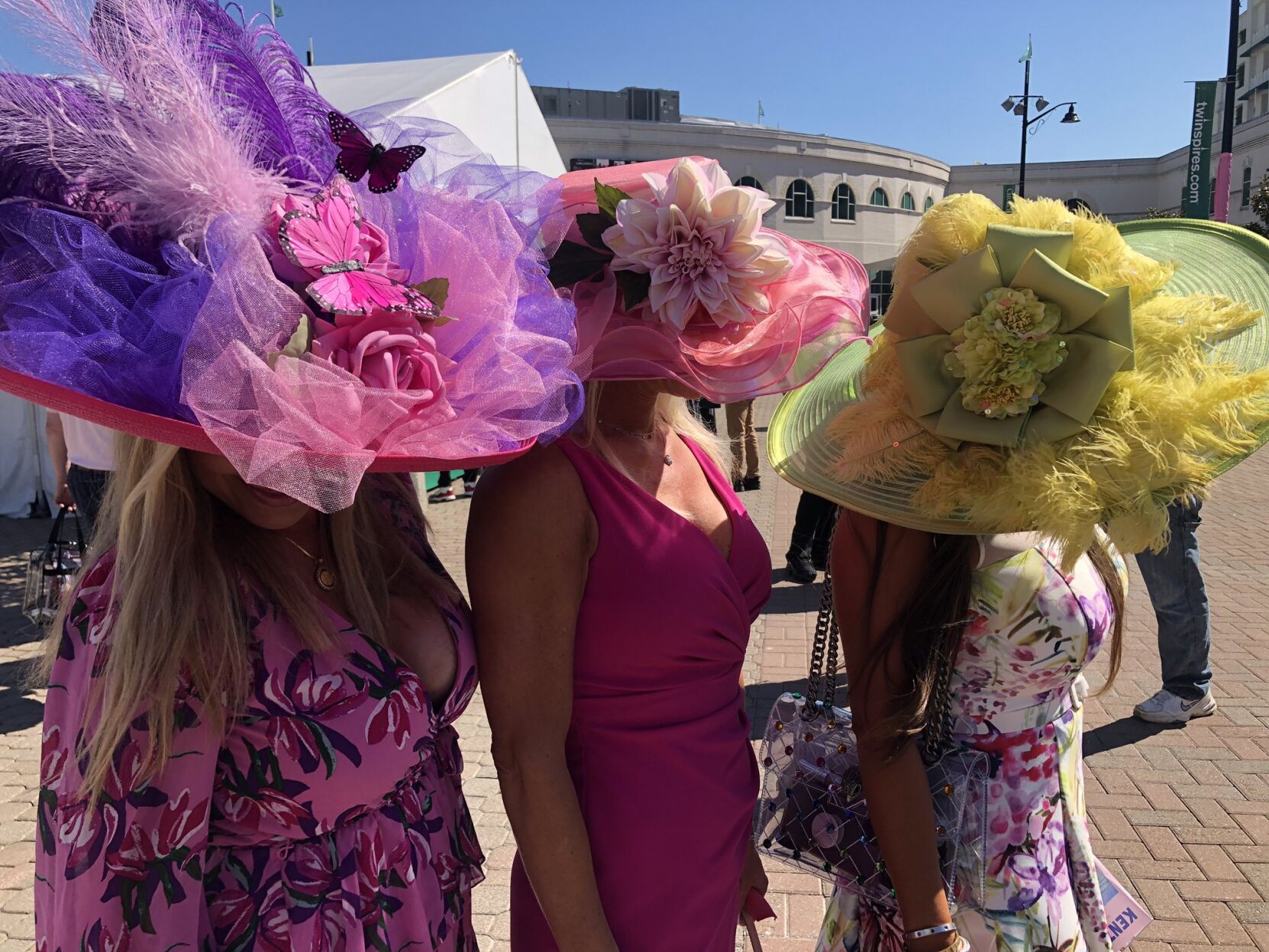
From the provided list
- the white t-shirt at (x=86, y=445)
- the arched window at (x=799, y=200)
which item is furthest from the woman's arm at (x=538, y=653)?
the arched window at (x=799, y=200)

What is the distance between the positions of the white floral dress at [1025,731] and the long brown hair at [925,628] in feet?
0.21

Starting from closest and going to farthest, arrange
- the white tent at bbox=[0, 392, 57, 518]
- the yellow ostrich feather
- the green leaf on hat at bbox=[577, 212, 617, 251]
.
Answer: the yellow ostrich feather < the green leaf on hat at bbox=[577, 212, 617, 251] < the white tent at bbox=[0, 392, 57, 518]

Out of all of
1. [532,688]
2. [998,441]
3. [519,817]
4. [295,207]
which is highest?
[295,207]

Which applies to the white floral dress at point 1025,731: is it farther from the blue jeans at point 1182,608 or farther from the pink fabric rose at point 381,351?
the blue jeans at point 1182,608

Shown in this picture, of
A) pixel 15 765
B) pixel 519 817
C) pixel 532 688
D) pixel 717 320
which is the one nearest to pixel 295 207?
pixel 717 320

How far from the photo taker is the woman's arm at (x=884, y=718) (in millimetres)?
1521

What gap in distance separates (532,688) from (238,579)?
47 cm

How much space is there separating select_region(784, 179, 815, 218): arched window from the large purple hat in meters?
41.8

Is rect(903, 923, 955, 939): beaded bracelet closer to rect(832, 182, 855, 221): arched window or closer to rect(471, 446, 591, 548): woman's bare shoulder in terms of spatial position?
rect(471, 446, 591, 548): woman's bare shoulder

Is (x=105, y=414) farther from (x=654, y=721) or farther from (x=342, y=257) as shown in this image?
(x=654, y=721)

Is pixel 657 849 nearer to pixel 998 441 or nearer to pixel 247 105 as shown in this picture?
pixel 998 441

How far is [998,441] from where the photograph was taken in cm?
140

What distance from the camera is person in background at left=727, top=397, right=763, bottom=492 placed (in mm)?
9039

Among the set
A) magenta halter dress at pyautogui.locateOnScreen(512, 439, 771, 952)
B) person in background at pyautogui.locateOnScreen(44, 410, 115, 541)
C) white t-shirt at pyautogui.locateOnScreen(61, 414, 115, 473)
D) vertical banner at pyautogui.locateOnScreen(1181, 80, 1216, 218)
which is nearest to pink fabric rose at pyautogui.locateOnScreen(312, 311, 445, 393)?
magenta halter dress at pyautogui.locateOnScreen(512, 439, 771, 952)
